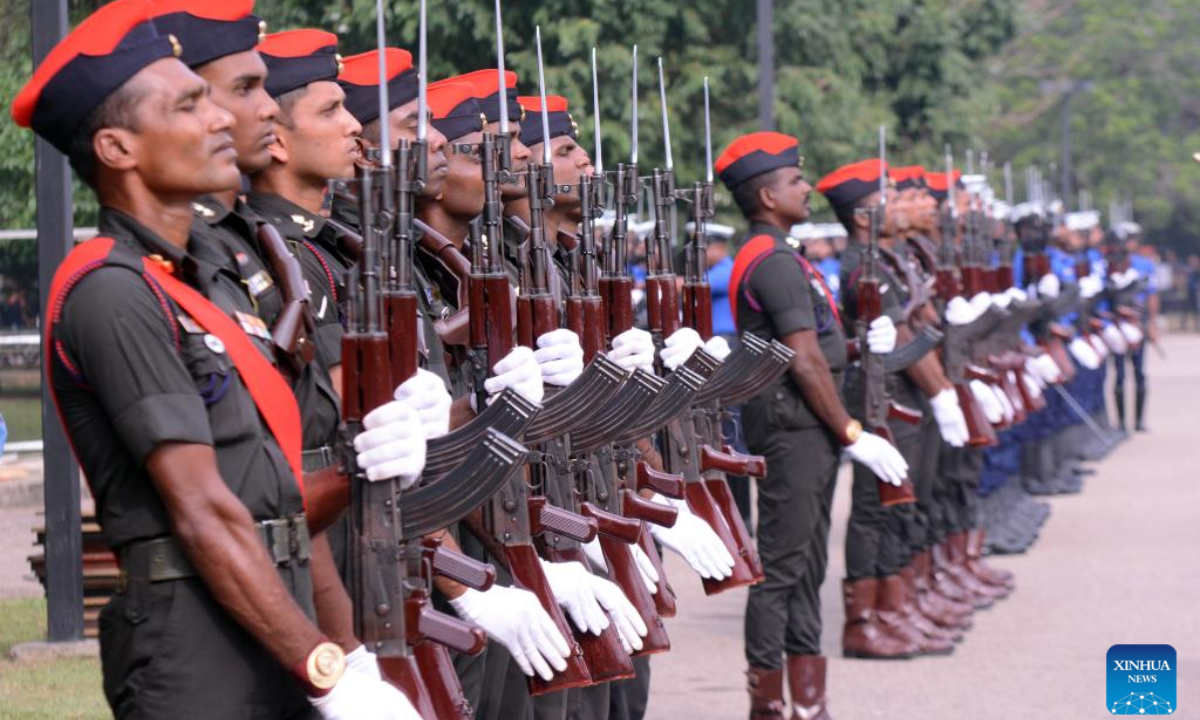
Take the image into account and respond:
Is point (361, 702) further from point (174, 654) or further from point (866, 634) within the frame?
point (866, 634)

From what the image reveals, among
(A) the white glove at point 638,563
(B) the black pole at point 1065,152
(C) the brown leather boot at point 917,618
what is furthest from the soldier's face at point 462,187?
(B) the black pole at point 1065,152

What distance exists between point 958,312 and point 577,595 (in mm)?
6161

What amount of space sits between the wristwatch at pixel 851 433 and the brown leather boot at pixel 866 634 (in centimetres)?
145

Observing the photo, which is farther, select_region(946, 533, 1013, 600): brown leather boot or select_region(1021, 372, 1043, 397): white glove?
select_region(1021, 372, 1043, 397): white glove

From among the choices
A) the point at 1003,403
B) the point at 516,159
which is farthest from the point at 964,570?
the point at 516,159

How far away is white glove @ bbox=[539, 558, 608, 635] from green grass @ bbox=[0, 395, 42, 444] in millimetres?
5639

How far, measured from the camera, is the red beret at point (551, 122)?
6777 mm

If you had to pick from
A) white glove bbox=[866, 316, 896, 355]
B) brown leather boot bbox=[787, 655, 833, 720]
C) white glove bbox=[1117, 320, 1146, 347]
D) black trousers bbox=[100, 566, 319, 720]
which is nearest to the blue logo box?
brown leather boot bbox=[787, 655, 833, 720]

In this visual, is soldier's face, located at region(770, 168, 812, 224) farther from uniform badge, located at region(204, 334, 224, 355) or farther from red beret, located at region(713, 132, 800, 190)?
uniform badge, located at region(204, 334, 224, 355)

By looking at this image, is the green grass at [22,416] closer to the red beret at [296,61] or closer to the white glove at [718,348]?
the white glove at [718,348]

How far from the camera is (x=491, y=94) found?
644 centimetres

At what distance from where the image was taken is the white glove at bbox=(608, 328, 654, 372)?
6.22 metres

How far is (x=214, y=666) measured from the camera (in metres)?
3.68

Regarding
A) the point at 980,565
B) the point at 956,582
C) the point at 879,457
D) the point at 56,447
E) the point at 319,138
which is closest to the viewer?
the point at 319,138
